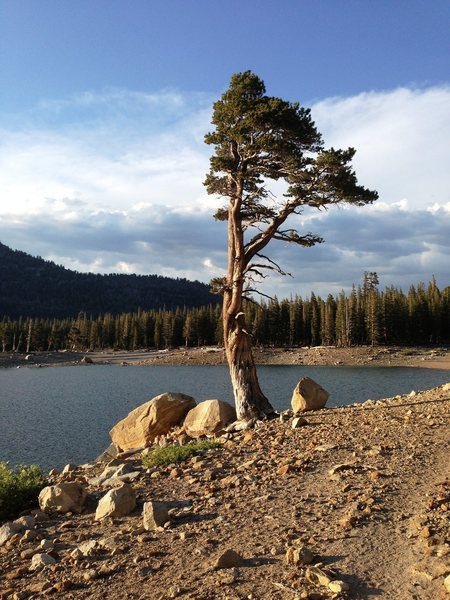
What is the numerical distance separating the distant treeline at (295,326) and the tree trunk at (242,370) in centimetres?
6653

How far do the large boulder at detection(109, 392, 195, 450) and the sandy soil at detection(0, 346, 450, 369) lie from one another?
7264 centimetres

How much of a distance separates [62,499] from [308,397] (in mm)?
10860

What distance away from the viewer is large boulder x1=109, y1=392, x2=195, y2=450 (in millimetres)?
20781

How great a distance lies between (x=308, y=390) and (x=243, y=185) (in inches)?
331

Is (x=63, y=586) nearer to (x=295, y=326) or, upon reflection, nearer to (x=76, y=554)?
(x=76, y=554)

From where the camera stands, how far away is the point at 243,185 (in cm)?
1914

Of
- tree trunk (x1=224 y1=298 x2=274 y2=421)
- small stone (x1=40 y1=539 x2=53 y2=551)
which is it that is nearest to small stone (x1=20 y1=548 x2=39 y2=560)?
small stone (x1=40 y1=539 x2=53 y2=551)

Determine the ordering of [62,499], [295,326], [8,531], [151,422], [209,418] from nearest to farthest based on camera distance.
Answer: [8,531]
[62,499]
[209,418]
[151,422]
[295,326]

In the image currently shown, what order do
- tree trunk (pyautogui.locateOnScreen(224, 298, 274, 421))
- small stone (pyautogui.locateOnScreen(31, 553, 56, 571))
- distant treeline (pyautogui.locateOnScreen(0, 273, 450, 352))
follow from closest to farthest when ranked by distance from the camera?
small stone (pyautogui.locateOnScreen(31, 553, 56, 571)) < tree trunk (pyautogui.locateOnScreen(224, 298, 274, 421)) < distant treeline (pyautogui.locateOnScreen(0, 273, 450, 352))

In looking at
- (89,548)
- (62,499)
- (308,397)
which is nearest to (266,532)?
(89,548)

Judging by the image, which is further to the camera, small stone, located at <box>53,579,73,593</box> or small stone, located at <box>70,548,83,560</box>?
small stone, located at <box>70,548,83,560</box>

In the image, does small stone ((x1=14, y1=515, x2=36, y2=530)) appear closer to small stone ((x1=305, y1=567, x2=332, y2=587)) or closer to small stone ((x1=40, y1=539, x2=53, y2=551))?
small stone ((x1=40, y1=539, x2=53, y2=551))

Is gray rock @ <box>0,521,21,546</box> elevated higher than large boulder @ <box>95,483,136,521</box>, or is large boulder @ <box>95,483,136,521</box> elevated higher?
large boulder @ <box>95,483,136,521</box>

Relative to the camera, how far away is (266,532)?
8.05 metres
